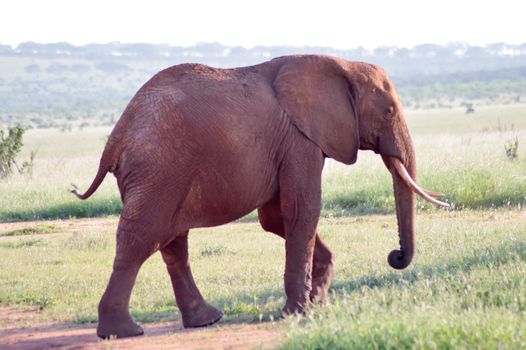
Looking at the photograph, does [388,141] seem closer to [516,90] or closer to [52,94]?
[516,90]

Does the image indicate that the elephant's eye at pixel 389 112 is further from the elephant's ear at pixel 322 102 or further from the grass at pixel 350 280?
the grass at pixel 350 280

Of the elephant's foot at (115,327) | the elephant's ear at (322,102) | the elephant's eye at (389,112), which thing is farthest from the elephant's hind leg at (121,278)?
→ the elephant's eye at (389,112)

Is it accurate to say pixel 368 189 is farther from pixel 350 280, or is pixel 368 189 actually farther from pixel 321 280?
pixel 321 280

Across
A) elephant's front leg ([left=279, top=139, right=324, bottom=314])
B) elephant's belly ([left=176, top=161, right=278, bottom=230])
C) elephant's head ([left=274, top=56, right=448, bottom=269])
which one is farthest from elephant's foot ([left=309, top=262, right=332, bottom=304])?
elephant's belly ([left=176, top=161, right=278, bottom=230])

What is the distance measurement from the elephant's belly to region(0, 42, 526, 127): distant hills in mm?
94054

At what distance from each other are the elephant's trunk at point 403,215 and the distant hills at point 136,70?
306 feet

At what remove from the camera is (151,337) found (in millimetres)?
8680

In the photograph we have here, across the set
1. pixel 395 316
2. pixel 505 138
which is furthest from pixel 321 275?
pixel 505 138

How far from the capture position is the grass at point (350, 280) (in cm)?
695

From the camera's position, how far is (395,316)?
23.6 ft

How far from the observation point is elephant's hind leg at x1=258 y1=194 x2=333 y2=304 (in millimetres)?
9664

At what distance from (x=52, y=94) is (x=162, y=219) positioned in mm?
148081

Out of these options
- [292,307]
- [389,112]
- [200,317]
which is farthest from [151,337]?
[389,112]

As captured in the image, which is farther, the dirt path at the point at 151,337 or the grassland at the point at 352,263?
the dirt path at the point at 151,337
